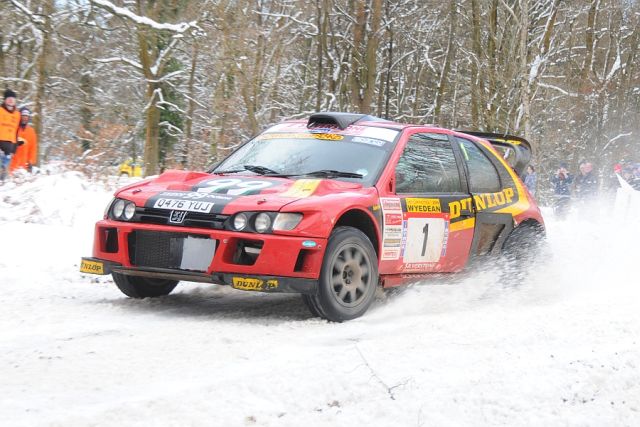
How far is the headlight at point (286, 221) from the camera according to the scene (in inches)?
228

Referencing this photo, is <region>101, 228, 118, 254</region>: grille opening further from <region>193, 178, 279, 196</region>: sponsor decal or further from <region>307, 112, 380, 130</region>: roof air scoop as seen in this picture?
<region>307, 112, 380, 130</region>: roof air scoop

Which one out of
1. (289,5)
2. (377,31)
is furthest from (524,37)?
(289,5)

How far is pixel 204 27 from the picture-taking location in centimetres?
2169

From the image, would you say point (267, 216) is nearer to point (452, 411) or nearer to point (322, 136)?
point (322, 136)

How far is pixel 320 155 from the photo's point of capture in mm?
6957

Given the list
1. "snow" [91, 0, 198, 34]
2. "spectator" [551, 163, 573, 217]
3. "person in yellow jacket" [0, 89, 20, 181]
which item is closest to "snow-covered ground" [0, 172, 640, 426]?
"person in yellow jacket" [0, 89, 20, 181]

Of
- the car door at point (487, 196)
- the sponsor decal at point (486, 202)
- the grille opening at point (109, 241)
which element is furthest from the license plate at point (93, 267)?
the car door at point (487, 196)

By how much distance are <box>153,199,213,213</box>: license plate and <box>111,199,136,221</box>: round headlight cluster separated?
0.23 meters

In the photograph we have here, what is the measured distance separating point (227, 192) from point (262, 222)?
513 mm

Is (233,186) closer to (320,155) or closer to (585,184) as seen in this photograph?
(320,155)

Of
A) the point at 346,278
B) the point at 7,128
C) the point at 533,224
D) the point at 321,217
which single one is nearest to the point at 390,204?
the point at 346,278

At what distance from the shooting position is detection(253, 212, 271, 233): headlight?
19.0 ft

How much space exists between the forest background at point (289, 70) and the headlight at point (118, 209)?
927 cm

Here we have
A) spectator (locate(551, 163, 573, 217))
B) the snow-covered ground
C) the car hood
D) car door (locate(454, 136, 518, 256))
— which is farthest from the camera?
spectator (locate(551, 163, 573, 217))
